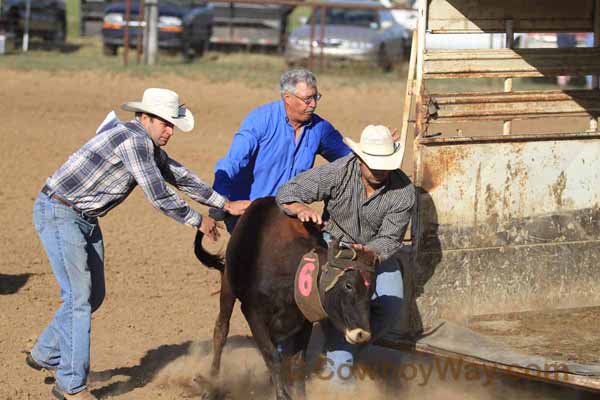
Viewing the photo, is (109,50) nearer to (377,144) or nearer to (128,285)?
(128,285)

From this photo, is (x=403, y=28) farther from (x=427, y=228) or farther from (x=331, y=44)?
(x=427, y=228)

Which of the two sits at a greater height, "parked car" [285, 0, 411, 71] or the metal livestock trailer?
"parked car" [285, 0, 411, 71]

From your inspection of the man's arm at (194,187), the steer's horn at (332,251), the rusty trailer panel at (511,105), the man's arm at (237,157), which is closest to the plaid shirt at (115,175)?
the man's arm at (194,187)

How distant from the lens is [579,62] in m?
6.65

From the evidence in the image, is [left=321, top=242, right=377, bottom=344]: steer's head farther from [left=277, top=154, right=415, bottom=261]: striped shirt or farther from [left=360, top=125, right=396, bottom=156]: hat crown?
[left=360, top=125, right=396, bottom=156]: hat crown

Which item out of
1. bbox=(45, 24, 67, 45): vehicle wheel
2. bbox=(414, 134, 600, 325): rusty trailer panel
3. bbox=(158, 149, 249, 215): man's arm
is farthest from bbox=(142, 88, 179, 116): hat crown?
bbox=(45, 24, 67, 45): vehicle wheel

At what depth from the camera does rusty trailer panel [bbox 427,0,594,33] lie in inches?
250

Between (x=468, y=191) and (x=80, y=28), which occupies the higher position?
(x=80, y=28)

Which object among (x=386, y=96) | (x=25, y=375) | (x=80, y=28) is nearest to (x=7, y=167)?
(x=25, y=375)

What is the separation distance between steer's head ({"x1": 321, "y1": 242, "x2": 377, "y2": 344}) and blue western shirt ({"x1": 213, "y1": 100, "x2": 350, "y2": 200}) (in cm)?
143

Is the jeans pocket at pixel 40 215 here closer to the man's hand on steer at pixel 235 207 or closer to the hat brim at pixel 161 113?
the hat brim at pixel 161 113

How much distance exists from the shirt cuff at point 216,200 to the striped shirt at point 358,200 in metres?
0.41

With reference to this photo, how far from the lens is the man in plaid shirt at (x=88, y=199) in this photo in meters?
5.52

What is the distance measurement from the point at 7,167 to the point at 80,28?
15333 millimetres
